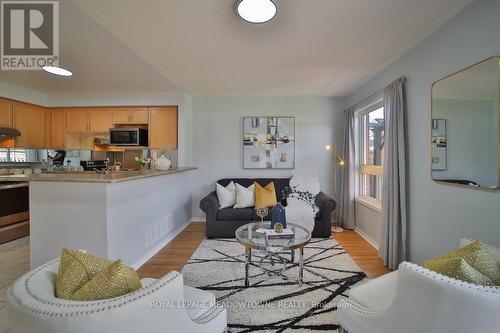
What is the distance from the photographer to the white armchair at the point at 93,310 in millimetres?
715

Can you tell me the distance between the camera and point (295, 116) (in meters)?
4.46

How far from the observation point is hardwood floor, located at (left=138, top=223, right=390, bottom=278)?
8.40 ft

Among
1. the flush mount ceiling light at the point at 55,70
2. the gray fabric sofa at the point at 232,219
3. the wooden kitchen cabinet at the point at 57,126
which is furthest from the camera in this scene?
the wooden kitchen cabinet at the point at 57,126

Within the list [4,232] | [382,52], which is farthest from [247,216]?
[4,232]

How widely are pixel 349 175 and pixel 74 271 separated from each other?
3995mm

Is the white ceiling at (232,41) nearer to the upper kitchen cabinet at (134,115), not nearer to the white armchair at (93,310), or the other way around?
the upper kitchen cabinet at (134,115)

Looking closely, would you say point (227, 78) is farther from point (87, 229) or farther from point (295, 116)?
point (87, 229)

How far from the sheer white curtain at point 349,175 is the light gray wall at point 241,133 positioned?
15.0 inches

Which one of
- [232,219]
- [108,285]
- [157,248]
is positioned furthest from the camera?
[232,219]

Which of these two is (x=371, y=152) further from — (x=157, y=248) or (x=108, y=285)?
(x=108, y=285)

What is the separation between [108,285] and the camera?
863 mm

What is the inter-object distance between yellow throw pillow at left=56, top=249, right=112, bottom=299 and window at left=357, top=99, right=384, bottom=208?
3499 mm

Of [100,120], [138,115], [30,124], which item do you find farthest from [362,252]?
[30,124]

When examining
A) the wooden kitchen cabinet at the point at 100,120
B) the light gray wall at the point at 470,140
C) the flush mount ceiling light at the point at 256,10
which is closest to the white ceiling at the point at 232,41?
the flush mount ceiling light at the point at 256,10
